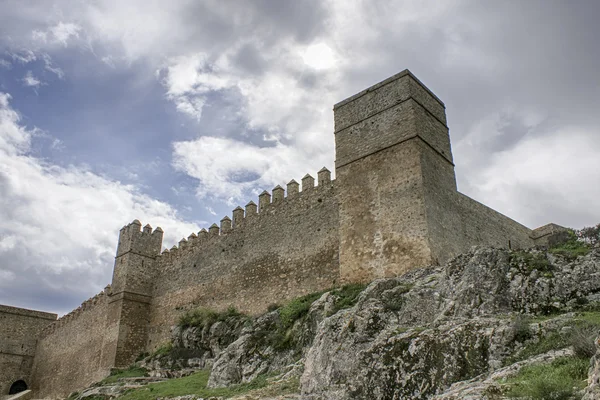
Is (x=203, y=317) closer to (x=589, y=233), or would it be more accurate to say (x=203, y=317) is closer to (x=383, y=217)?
(x=383, y=217)

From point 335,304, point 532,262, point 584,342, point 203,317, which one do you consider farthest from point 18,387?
point 584,342

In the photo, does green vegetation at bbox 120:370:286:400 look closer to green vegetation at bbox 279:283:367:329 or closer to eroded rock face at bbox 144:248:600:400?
eroded rock face at bbox 144:248:600:400

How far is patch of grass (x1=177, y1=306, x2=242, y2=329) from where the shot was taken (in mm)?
21344

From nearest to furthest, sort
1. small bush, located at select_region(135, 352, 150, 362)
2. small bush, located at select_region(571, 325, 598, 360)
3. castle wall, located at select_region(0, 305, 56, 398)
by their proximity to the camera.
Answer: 1. small bush, located at select_region(571, 325, 598, 360)
2. small bush, located at select_region(135, 352, 150, 362)
3. castle wall, located at select_region(0, 305, 56, 398)

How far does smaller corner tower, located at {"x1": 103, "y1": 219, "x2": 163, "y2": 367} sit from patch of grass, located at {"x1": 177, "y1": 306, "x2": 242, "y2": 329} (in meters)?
3.58

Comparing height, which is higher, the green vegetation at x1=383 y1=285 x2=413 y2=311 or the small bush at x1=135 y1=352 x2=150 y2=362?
the small bush at x1=135 y1=352 x2=150 y2=362

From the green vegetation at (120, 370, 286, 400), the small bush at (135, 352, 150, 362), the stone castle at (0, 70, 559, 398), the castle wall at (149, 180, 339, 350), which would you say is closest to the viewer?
the green vegetation at (120, 370, 286, 400)

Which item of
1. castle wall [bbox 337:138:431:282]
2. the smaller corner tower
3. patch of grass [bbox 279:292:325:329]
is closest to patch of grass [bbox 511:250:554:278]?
castle wall [bbox 337:138:431:282]

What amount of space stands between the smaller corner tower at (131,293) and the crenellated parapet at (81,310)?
1.13m

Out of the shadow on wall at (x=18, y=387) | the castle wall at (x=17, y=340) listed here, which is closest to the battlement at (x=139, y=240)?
the castle wall at (x=17, y=340)

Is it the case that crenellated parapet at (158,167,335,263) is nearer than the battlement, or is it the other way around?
crenellated parapet at (158,167,335,263)

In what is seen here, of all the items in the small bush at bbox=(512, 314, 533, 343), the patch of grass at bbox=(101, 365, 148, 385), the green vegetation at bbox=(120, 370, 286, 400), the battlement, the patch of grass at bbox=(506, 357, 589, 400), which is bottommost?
the patch of grass at bbox=(506, 357, 589, 400)

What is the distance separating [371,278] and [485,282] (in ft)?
22.0

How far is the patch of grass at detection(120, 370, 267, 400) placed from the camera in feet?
40.3
